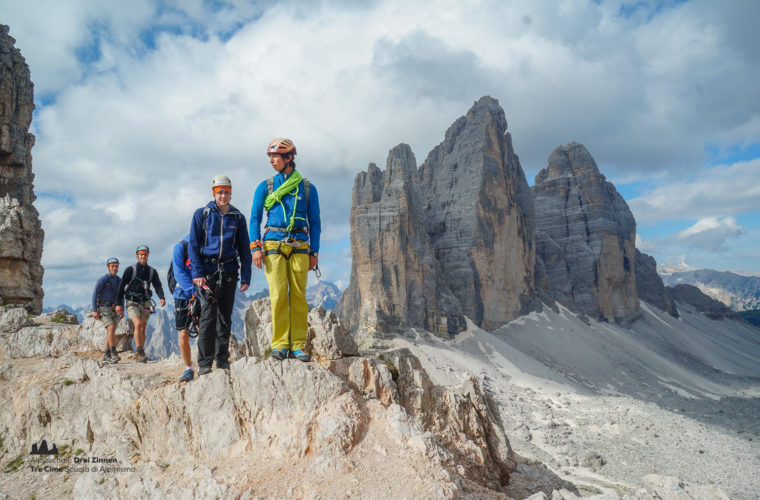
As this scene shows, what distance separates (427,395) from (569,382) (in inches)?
1787

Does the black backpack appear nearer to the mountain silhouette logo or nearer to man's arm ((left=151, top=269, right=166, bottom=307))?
man's arm ((left=151, top=269, right=166, bottom=307))

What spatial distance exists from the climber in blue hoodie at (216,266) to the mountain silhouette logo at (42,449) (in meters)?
3.34

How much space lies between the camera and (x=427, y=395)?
6.40 meters

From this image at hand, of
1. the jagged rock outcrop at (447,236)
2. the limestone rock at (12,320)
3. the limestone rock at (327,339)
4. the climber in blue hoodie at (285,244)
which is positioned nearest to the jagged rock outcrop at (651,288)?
the jagged rock outcrop at (447,236)

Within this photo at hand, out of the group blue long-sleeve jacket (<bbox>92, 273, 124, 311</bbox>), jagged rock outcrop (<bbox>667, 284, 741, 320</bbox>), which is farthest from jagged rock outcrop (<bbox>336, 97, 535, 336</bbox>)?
jagged rock outcrop (<bbox>667, 284, 741, 320</bbox>)

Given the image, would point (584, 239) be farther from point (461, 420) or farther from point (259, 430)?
point (259, 430)

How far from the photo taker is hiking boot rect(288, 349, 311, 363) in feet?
18.1

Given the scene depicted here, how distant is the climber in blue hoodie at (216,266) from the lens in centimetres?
589

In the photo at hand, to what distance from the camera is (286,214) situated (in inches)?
230

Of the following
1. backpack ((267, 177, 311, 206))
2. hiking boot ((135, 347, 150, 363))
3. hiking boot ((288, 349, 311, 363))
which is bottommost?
hiking boot ((135, 347, 150, 363))

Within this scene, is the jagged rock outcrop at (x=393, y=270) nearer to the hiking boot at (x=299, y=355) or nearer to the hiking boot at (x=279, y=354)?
the hiking boot at (x=299, y=355)

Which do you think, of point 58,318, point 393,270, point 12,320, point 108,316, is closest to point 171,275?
point 108,316

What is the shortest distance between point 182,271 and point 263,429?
3019 mm

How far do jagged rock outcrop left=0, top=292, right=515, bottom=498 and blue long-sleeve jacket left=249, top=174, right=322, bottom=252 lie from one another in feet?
5.08
